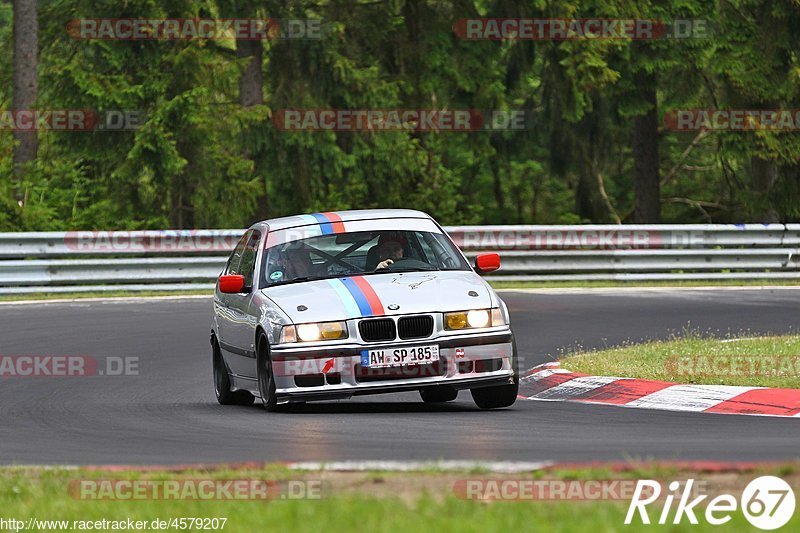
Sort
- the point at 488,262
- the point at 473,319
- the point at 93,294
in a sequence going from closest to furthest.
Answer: the point at 473,319
the point at 488,262
the point at 93,294

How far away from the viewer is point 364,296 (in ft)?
38.2

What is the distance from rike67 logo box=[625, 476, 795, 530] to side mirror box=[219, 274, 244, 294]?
6055 mm

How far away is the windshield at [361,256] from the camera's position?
496 inches

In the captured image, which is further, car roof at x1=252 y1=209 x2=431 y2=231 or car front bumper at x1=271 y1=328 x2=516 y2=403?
car roof at x1=252 y1=209 x2=431 y2=231

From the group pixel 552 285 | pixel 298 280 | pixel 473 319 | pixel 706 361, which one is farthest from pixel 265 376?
pixel 552 285

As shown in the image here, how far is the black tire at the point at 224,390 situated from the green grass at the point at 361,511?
541 cm

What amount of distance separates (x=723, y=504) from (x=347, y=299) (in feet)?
17.2

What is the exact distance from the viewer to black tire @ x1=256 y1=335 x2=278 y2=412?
11.8 metres

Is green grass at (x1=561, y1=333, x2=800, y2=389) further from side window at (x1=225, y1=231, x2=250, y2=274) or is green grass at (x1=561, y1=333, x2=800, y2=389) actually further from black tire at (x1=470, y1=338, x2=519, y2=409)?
side window at (x1=225, y1=231, x2=250, y2=274)

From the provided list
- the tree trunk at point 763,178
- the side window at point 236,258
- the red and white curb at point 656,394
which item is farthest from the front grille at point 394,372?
the tree trunk at point 763,178

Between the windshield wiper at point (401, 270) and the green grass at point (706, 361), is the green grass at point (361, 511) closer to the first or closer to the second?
the windshield wiper at point (401, 270)

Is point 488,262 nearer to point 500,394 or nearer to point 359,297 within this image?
point 500,394

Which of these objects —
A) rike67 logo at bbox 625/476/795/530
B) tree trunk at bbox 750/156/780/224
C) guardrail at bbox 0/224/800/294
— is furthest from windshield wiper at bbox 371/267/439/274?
tree trunk at bbox 750/156/780/224

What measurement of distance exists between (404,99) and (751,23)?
7888 millimetres
